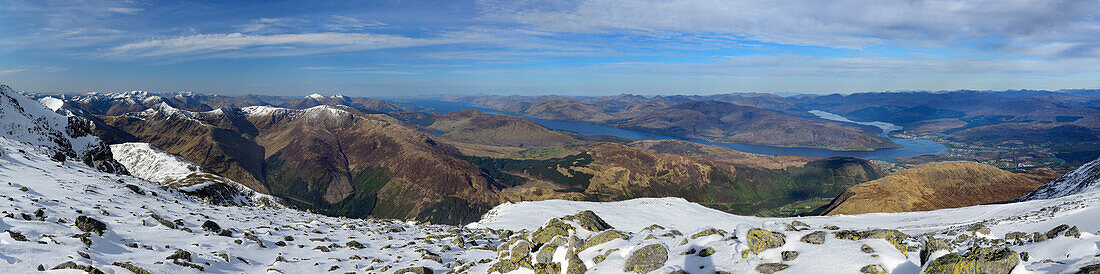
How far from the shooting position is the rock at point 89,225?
15.2 meters

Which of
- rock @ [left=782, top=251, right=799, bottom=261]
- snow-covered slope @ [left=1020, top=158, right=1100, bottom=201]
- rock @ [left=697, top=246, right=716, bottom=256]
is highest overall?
rock @ [left=782, top=251, right=799, bottom=261]

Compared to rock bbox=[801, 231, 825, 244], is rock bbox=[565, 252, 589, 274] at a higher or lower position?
lower

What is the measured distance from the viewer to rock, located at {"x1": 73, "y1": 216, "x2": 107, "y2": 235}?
15.2 m

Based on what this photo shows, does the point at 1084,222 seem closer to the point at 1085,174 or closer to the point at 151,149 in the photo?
the point at 1085,174

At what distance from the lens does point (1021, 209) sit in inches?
1802

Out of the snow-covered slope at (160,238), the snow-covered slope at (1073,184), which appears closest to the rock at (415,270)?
the snow-covered slope at (160,238)

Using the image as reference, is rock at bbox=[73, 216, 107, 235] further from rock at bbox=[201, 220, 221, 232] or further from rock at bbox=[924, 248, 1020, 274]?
rock at bbox=[924, 248, 1020, 274]

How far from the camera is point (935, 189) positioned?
444 feet

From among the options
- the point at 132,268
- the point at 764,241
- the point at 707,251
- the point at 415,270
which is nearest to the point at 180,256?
the point at 132,268

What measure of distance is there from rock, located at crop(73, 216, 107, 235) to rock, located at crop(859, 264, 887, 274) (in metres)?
25.8

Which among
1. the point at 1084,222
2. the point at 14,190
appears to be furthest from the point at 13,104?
the point at 1084,222

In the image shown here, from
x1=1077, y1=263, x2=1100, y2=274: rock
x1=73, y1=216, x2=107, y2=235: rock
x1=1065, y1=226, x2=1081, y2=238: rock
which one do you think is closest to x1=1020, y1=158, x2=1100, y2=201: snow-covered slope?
x1=1065, y1=226, x2=1081, y2=238: rock

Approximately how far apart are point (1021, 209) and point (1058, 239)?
49.6m

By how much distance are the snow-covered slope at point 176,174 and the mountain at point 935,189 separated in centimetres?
15601
